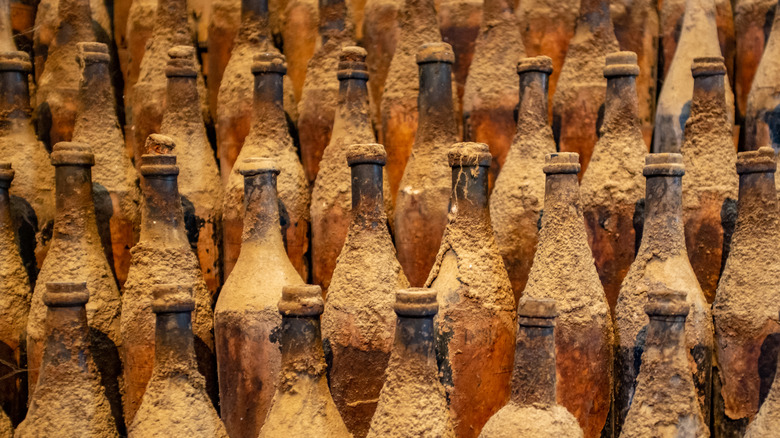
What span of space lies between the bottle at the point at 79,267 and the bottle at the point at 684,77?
3.72 feet

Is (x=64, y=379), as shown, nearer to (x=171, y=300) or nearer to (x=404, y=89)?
(x=171, y=300)

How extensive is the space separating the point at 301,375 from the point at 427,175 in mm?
552

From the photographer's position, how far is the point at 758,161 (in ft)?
4.64

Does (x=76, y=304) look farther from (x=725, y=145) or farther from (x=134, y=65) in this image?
(x=725, y=145)

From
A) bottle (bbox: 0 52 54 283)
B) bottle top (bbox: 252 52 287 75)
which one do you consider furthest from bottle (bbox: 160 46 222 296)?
bottle (bbox: 0 52 54 283)

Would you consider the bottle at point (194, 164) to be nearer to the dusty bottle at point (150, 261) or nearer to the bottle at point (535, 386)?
the dusty bottle at point (150, 261)

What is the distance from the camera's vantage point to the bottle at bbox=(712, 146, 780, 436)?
1.38 metres

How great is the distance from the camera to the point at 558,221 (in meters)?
1.41

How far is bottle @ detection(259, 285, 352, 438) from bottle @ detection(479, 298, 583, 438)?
0.77 ft

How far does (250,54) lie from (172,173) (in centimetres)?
49

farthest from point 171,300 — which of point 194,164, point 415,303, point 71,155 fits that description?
point 194,164

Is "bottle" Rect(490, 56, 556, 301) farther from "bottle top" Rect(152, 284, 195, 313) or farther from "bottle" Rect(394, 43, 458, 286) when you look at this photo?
"bottle top" Rect(152, 284, 195, 313)

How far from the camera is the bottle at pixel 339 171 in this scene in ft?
5.61

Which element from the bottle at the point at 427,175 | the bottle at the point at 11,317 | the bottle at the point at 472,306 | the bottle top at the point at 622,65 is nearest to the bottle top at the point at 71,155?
the bottle at the point at 11,317
